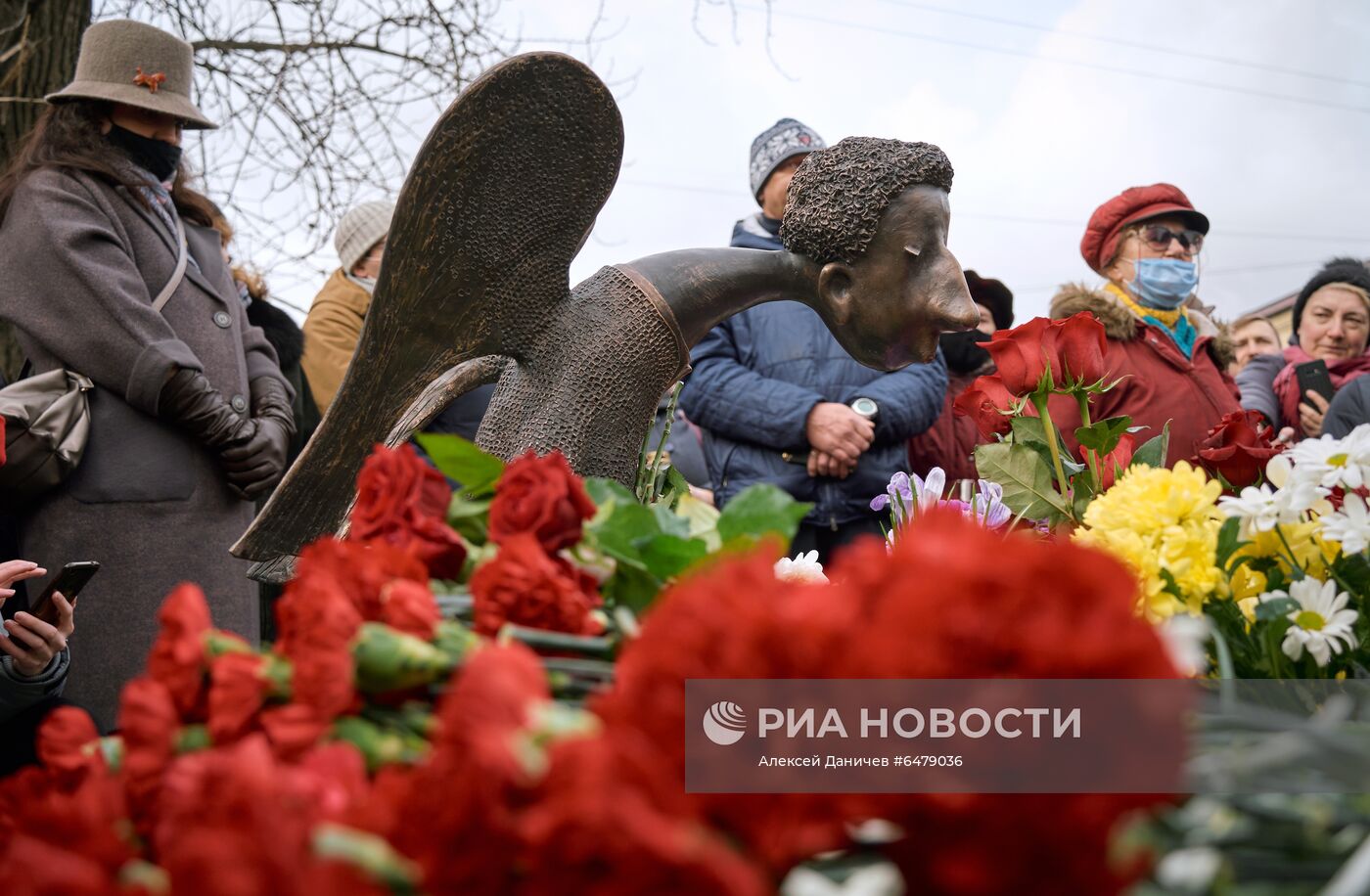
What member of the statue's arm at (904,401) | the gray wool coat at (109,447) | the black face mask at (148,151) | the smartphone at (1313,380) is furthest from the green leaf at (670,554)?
the smartphone at (1313,380)

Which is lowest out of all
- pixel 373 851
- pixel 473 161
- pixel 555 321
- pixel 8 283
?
pixel 373 851

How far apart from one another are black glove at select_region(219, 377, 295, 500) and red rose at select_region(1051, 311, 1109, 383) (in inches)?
74.1

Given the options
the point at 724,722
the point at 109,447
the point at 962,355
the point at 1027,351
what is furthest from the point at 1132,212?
the point at 724,722

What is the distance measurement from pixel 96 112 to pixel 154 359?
689 mm

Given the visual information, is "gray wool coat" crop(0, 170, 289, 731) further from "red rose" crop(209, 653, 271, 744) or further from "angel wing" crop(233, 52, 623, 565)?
"red rose" crop(209, 653, 271, 744)

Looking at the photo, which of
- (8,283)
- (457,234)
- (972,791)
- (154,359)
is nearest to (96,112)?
(8,283)

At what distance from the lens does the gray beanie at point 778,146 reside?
133 inches

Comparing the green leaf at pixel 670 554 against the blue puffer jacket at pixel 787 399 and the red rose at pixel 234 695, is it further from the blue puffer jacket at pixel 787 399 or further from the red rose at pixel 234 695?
the blue puffer jacket at pixel 787 399

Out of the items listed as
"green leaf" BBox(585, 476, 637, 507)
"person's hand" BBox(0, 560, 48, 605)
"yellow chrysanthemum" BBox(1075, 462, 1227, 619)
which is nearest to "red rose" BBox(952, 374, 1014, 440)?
"yellow chrysanthemum" BBox(1075, 462, 1227, 619)

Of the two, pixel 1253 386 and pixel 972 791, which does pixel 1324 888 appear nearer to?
pixel 972 791

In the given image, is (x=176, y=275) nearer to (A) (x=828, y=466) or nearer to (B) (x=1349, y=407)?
(A) (x=828, y=466)

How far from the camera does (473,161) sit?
58.8 inches

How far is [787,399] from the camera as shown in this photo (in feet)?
10.2

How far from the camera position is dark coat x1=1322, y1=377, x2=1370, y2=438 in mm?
3654
